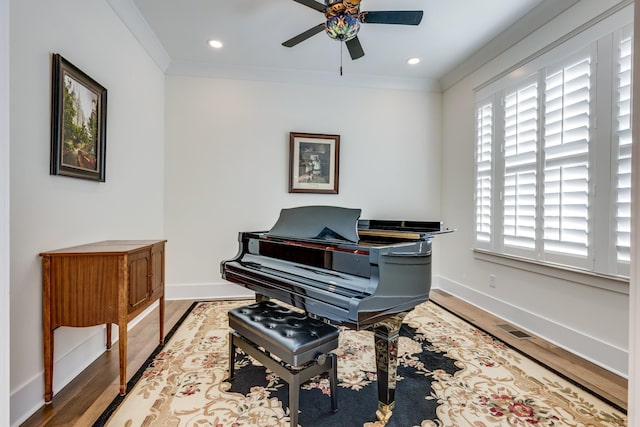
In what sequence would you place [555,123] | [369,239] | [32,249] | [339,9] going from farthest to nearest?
[555,123], [369,239], [339,9], [32,249]

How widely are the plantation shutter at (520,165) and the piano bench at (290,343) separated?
2.26m

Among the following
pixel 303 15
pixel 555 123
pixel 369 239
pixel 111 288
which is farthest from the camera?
pixel 303 15

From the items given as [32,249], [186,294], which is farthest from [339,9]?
[186,294]

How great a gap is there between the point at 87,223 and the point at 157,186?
54.7 inches

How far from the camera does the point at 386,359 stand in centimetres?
158

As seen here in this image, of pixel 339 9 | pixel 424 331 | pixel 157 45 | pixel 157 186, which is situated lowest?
pixel 424 331

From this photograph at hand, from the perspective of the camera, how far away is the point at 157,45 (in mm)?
3232

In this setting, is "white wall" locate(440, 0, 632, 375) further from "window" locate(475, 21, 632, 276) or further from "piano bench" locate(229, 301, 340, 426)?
"piano bench" locate(229, 301, 340, 426)

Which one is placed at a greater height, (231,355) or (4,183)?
(4,183)

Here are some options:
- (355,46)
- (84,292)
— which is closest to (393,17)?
(355,46)

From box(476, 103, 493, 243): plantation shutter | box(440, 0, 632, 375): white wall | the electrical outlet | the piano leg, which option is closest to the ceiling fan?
box(440, 0, 632, 375): white wall

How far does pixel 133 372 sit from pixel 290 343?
1.37m

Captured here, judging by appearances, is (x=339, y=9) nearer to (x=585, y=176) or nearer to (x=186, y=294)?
(x=585, y=176)

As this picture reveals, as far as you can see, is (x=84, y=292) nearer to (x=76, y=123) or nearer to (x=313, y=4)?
(x=76, y=123)
